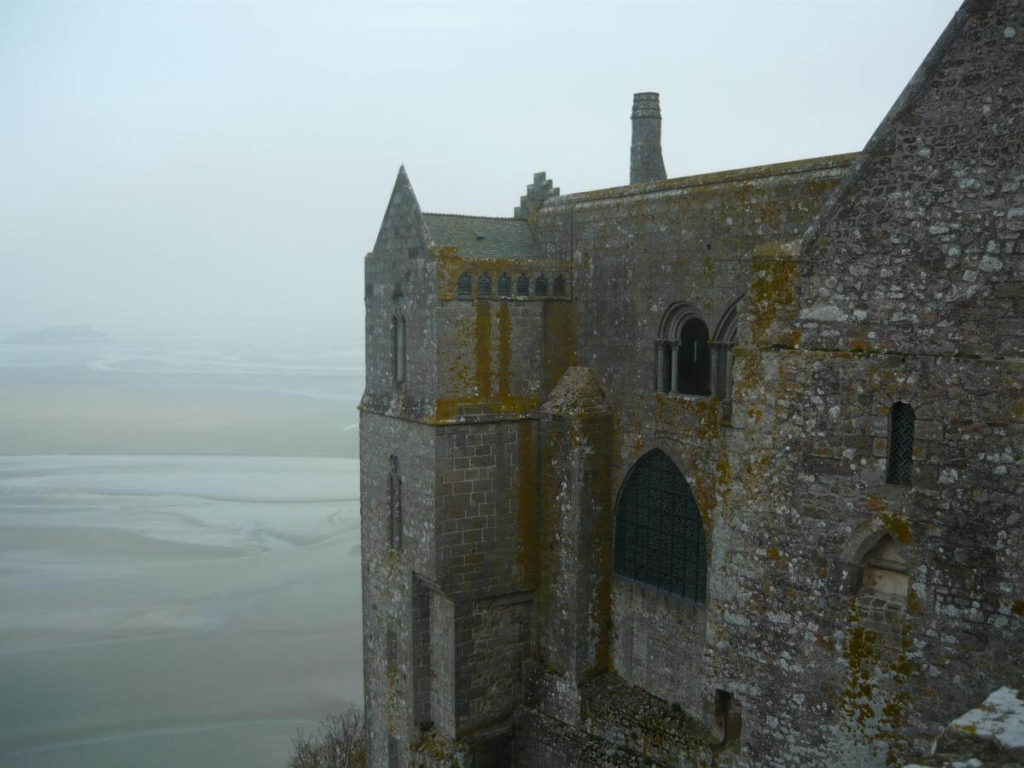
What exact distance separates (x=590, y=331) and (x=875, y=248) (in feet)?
24.7

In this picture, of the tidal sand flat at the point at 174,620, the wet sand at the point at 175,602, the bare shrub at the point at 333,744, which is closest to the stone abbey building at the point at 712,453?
the bare shrub at the point at 333,744

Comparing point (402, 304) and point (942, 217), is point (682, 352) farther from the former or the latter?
point (942, 217)

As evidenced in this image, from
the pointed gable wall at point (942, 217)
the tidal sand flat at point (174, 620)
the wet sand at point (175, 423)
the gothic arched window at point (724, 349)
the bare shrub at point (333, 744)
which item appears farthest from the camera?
the wet sand at point (175, 423)

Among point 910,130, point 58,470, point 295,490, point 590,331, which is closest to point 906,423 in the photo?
point 910,130

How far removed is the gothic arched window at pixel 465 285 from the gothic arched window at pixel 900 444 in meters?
7.75

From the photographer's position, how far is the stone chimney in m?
14.8

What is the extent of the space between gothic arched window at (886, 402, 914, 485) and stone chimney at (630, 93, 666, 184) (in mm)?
10129

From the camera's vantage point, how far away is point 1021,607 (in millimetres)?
4727

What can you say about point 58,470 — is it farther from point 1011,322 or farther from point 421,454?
point 1011,322

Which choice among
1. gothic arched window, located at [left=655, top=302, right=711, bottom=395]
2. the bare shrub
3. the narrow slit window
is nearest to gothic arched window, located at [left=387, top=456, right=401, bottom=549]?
gothic arched window, located at [left=655, top=302, right=711, bottom=395]

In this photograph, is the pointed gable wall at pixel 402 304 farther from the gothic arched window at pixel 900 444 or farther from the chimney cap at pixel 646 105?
the gothic arched window at pixel 900 444

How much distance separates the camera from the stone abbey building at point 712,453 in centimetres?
491

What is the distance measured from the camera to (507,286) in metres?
12.7

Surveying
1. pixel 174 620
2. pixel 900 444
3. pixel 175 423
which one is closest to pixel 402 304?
pixel 900 444
